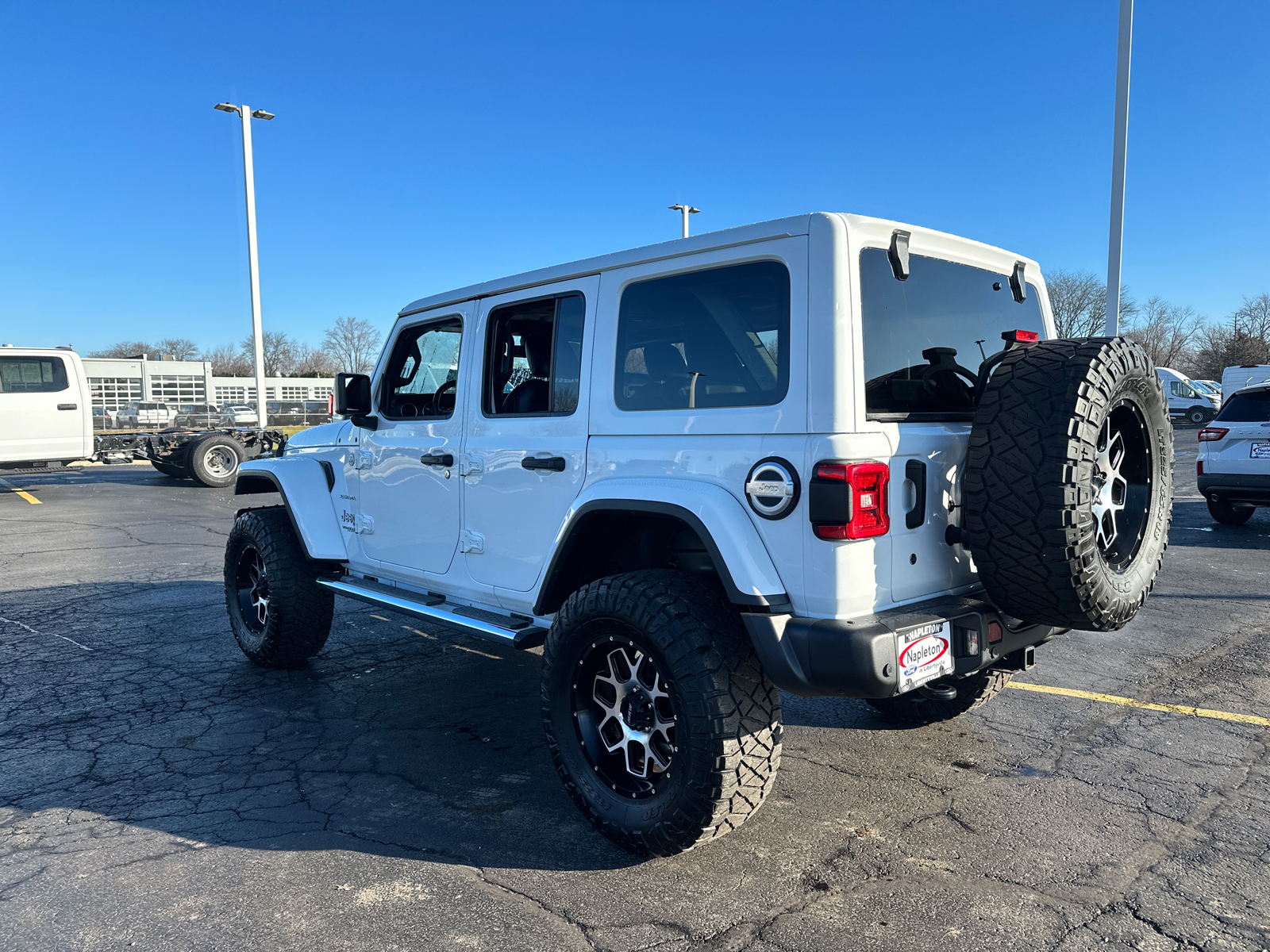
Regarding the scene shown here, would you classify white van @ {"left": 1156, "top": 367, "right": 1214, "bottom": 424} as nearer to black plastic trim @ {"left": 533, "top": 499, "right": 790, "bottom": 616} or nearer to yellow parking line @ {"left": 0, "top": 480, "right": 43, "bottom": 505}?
yellow parking line @ {"left": 0, "top": 480, "right": 43, "bottom": 505}

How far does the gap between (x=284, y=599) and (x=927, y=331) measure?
389cm

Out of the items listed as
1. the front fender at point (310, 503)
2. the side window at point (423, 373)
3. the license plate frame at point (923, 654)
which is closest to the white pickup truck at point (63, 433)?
the front fender at point (310, 503)

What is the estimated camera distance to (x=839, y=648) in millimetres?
2664

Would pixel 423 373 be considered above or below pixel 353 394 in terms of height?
above

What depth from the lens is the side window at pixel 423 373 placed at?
4387mm

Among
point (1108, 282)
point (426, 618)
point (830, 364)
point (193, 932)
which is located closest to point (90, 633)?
point (426, 618)

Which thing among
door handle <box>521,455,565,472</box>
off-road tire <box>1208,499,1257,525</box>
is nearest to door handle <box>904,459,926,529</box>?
door handle <box>521,455,565,472</box>

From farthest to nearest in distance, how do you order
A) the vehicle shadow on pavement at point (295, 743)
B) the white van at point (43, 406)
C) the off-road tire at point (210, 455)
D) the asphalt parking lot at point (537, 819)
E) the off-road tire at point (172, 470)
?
the off-road tire at point (172, 470), the off-road tire at point (210, 455), the white van at point (43, 406), the vehicle shadow on pavement at point (295, 743), the asphalt parking lot at point (537, 819)

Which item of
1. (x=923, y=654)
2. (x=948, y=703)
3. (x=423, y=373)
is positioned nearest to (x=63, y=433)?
(x=423, y=373)

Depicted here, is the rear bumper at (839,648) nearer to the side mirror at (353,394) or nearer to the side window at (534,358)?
the side window at (534,358)

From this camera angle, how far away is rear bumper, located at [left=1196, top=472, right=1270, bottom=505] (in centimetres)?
961

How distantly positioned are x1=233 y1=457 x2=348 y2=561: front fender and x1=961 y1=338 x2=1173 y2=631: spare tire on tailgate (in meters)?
3.55

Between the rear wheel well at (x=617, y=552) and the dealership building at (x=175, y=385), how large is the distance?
6188cm

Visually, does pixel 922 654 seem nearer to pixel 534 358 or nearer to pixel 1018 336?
pixel 1018 336
